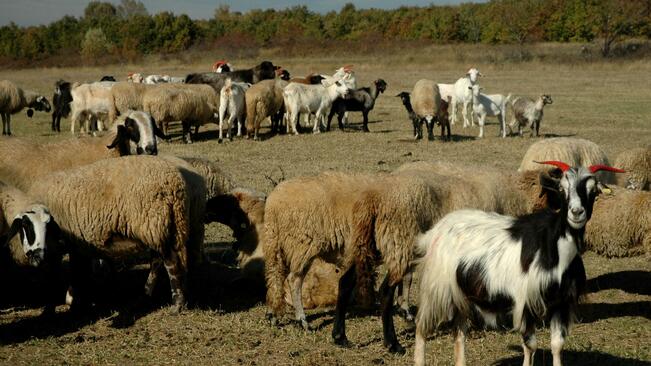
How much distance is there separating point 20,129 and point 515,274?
2276 centimetres

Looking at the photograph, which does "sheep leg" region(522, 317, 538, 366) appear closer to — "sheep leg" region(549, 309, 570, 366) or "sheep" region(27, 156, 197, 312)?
"sheep leg" region(549, 309, 570, 366)

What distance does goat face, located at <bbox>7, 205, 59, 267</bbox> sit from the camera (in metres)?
7.34

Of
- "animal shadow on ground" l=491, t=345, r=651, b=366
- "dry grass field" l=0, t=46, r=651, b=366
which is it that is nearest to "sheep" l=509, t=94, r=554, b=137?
"dry grass field" l=0, t=46, r=651, b=366

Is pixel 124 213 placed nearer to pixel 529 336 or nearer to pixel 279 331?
pixel 279 331

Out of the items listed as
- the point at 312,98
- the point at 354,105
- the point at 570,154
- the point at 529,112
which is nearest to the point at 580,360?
the point at 570,154

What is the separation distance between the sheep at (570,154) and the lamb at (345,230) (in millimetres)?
4164

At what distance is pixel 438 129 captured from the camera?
78.2 ft

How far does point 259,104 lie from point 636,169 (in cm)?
1245

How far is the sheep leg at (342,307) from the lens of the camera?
7.09 metres

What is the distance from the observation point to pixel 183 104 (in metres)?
20.7

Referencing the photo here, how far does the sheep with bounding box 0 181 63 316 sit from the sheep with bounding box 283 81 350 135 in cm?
1479

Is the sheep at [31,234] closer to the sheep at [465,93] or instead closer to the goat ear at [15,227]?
the goat ear at [15,227]

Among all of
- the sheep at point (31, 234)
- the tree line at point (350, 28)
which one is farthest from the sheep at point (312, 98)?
the tree line at point (350, 28)

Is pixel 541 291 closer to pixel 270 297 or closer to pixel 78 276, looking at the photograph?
pixel 270 297
